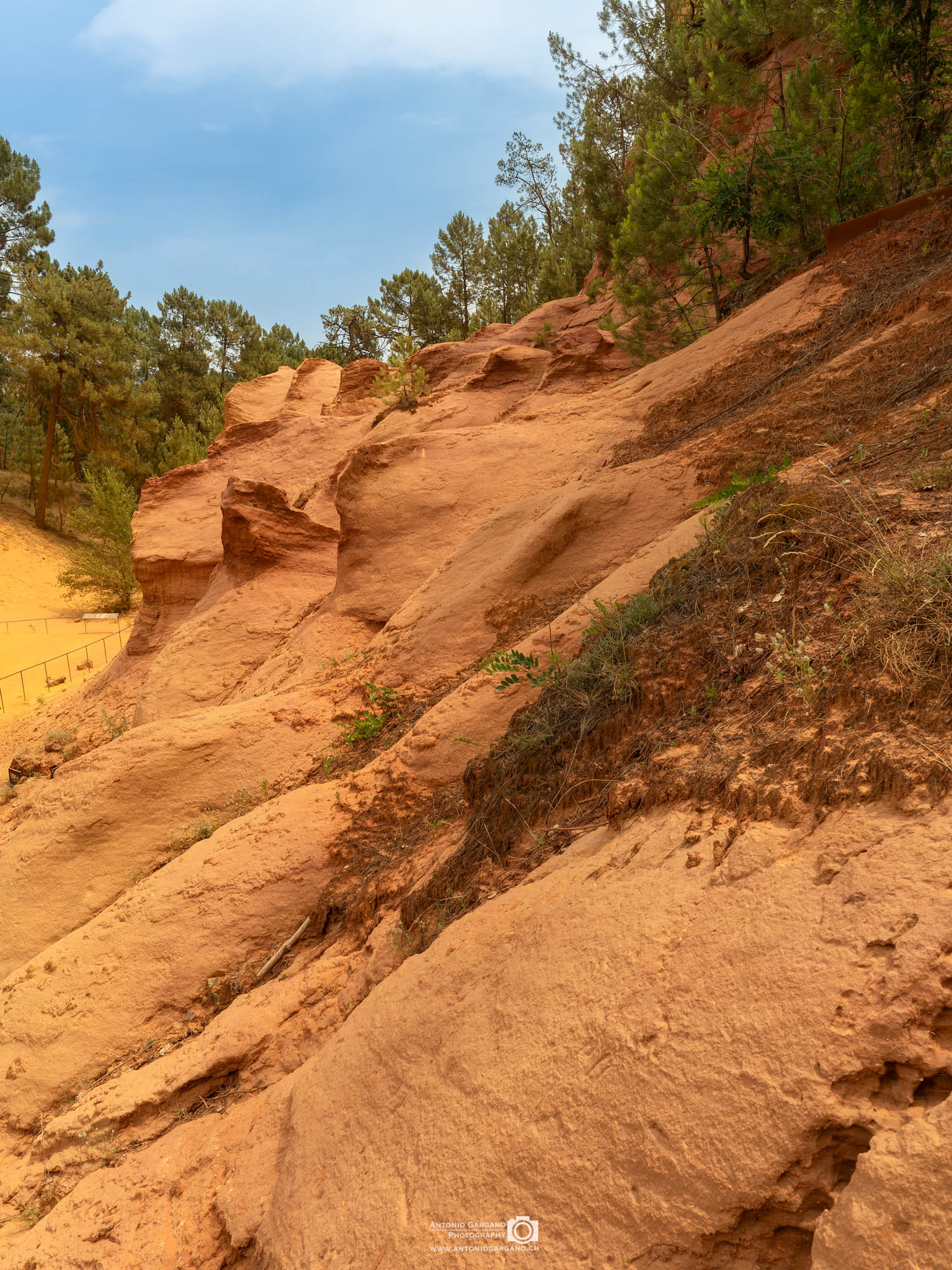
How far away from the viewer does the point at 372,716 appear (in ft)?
20.0

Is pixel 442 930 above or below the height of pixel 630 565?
below

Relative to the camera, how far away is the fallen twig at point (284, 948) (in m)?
4.31

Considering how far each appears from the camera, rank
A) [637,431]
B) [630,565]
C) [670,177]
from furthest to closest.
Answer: [670,177] → [637,431] → [630,565]

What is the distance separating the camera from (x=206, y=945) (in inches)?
180

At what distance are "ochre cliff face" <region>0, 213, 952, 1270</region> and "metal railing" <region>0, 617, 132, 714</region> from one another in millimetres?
8854

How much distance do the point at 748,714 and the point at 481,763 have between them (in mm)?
1592

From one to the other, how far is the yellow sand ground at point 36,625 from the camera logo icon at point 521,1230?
15.8 meters

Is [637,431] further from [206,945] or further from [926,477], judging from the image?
[206,945]

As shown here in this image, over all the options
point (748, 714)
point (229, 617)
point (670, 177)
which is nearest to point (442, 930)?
point (748, 714)

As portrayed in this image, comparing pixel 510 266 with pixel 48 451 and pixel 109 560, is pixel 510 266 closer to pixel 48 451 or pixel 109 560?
pixel 109 560

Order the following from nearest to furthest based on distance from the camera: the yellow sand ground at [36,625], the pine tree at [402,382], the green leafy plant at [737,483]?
the green leafy plant at [737,483] → the pine tree at [402,382] → the yellow sand ground at [36,625]

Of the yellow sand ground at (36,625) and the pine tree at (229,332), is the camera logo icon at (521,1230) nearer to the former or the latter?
the yellow sand ground at (36,625)

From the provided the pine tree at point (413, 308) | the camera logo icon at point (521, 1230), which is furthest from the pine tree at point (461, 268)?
the camera logo icon at point (521, 1230)

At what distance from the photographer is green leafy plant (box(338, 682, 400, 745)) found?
5.96m
